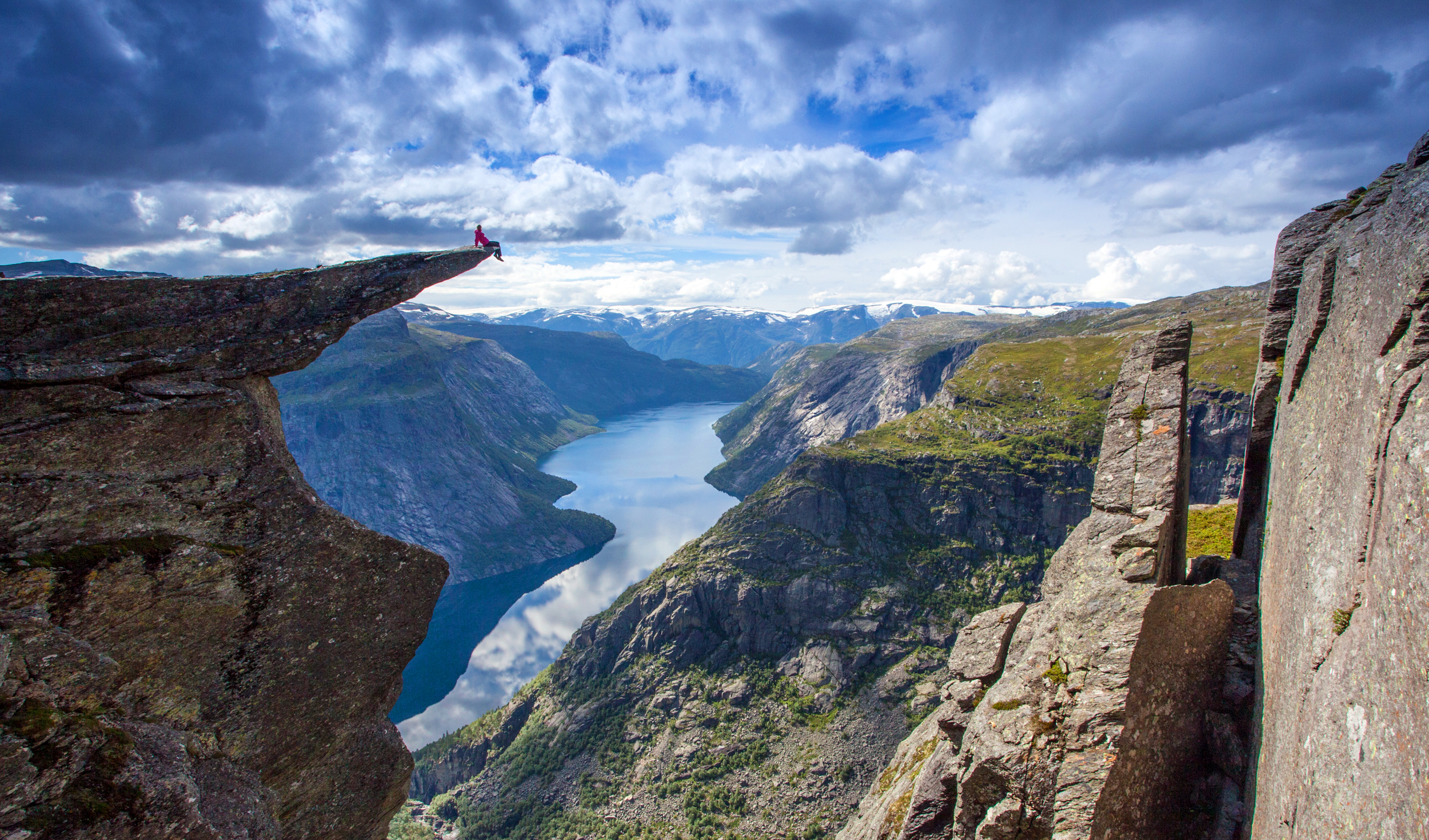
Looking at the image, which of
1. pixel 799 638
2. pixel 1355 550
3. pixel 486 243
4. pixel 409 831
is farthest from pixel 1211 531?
pixel 409 831

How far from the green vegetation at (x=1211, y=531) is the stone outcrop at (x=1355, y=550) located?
27.9ft

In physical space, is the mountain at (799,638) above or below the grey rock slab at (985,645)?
below

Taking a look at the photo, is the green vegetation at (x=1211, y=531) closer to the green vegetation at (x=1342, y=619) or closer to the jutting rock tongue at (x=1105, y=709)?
the jutting rock tongue at (x=1105, y=709)

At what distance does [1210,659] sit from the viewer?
445 inches

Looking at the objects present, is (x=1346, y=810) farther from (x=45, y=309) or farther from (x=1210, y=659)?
(x=45, y=309)

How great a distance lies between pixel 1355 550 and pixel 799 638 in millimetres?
102432

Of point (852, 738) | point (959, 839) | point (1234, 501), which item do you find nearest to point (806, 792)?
point (852, 738)

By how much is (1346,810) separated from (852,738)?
287ft

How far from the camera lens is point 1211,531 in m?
21.6

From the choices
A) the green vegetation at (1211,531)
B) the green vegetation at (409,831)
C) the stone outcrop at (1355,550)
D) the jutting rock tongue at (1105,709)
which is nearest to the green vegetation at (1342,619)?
the stone outcrop at (1355,550)

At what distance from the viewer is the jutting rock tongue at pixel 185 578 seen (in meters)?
9.10

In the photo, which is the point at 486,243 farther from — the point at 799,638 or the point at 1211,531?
the point at 799,638

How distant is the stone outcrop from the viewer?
237 inches

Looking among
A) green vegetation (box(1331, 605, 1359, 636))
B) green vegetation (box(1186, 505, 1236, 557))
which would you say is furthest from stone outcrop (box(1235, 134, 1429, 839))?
green vegetation (box(1186, 505, 1236, 557))
